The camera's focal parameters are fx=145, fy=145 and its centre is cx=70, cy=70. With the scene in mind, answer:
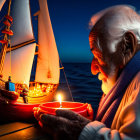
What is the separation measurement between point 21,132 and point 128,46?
2.61 feet

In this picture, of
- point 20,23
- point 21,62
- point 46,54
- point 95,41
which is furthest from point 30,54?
point 95,41

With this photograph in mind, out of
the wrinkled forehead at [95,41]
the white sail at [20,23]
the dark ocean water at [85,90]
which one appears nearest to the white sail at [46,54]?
the white sail at [20,23]

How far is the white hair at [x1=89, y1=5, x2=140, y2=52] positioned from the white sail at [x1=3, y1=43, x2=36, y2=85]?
6.10 metres

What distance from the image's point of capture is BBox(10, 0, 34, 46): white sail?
6.63 m

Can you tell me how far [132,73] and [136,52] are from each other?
0.37 ft

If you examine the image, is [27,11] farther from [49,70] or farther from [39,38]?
[49,70]

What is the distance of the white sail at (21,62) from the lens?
6.35 metres

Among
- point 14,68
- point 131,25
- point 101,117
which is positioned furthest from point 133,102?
point 14,68

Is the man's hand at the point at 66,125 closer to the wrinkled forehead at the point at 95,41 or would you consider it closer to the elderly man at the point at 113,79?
the elderly man at the point at 113,79

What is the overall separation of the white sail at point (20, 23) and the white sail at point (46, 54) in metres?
0.89

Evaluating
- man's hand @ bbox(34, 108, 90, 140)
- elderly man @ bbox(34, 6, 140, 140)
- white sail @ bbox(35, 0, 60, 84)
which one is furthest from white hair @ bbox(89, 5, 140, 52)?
white sail @ bbox(35, 0, 60, 84)

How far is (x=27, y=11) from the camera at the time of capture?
705 centimetres

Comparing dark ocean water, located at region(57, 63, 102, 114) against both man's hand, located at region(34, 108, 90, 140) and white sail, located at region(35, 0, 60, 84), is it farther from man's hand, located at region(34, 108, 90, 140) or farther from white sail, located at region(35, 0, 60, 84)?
man's hand, located at region(34, 108, 90, 140)

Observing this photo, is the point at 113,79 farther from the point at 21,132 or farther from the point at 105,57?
the point at 21,132
